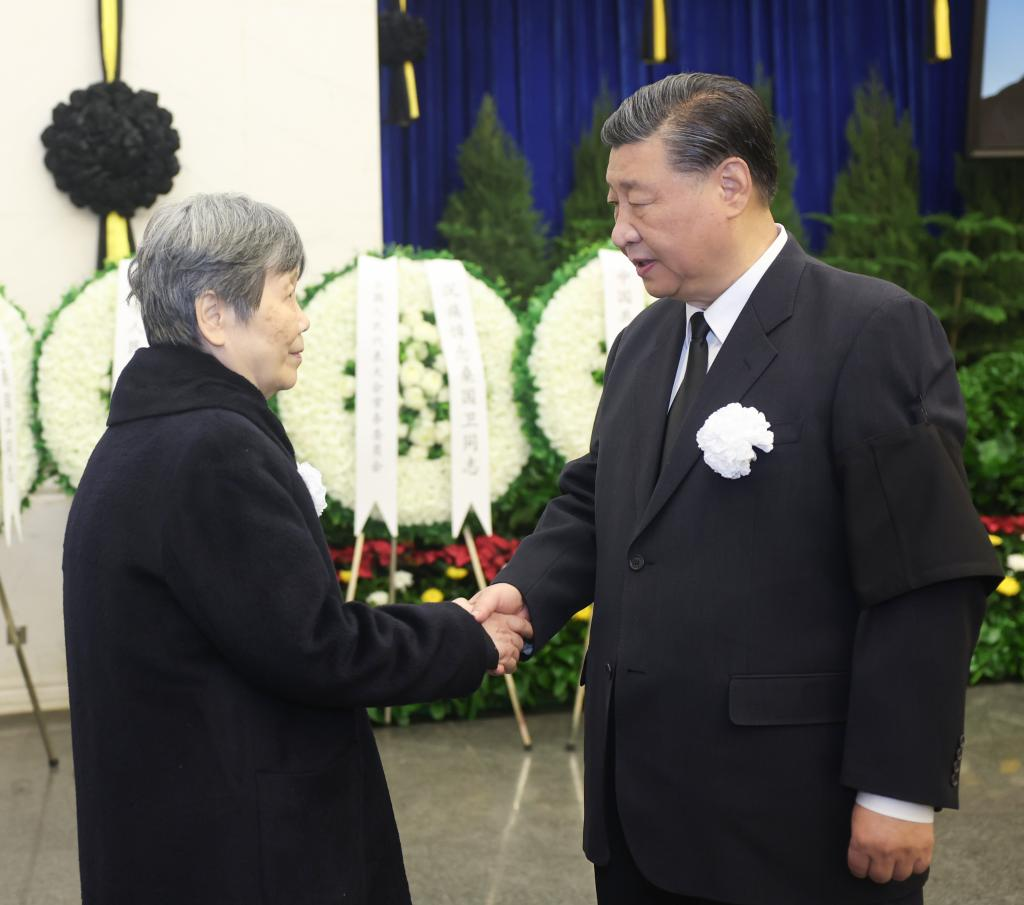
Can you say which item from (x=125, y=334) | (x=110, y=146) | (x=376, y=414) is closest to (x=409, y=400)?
(x=376, y=414)

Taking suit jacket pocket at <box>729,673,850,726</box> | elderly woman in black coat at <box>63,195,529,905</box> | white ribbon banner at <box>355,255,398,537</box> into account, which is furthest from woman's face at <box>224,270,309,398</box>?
white ribbon banner at <box>355,255,398,537</box>

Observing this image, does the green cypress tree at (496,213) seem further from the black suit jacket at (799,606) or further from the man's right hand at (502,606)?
the black suit jacket at (799,606)

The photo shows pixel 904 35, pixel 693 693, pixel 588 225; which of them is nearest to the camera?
pixel 693 693

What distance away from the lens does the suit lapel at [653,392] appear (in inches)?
71.4

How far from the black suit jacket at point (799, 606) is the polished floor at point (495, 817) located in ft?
4.59

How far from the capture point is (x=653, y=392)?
189 cm

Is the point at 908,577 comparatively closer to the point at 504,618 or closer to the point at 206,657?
the point at 504,618

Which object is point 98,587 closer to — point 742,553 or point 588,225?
point 742,553

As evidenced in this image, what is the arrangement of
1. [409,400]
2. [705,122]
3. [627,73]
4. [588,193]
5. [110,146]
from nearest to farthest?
[705,122], [409,400], [110,146], [588,193], [627,73]

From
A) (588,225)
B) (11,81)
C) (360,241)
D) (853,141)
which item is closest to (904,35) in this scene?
(853,141)

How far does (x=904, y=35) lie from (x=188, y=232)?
8.31 metres

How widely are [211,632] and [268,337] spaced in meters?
0.40

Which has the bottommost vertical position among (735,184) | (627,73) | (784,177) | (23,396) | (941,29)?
(23,396)

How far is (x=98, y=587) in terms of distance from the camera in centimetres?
158
